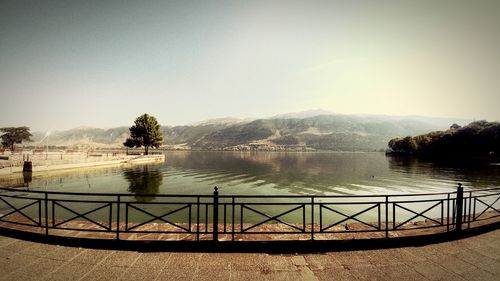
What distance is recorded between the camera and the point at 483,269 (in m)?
6.09

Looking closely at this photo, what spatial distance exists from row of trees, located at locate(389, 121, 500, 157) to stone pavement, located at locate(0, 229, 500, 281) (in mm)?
128840

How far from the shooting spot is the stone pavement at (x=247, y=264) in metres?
5.71

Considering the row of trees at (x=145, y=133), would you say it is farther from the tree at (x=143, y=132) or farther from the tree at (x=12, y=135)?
the tree at (x=12, y=135)

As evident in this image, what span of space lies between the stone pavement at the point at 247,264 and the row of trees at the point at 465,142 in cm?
12884

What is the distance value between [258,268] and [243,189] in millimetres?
28696

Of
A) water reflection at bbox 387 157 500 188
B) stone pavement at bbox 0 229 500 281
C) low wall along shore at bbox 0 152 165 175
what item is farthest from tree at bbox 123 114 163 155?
stone pavement at bbox 0 229 500 281

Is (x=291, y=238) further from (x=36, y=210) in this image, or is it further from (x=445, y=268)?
(x=36, y=210)

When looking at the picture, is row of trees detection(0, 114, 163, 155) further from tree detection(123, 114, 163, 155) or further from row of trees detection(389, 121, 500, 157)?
row of trees detection(389, 121, 500, 157)

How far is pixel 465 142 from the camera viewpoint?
354 ft

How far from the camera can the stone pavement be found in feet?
18.7

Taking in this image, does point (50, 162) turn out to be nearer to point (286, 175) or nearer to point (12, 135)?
point (286, 175)

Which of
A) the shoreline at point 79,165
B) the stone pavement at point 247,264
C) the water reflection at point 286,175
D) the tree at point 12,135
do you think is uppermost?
the tree at point 12,135

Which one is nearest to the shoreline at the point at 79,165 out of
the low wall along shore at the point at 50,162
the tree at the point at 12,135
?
the low wall along shore at the point at 50,162

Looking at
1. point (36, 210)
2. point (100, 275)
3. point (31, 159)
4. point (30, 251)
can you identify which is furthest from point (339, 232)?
point (31, 159)
